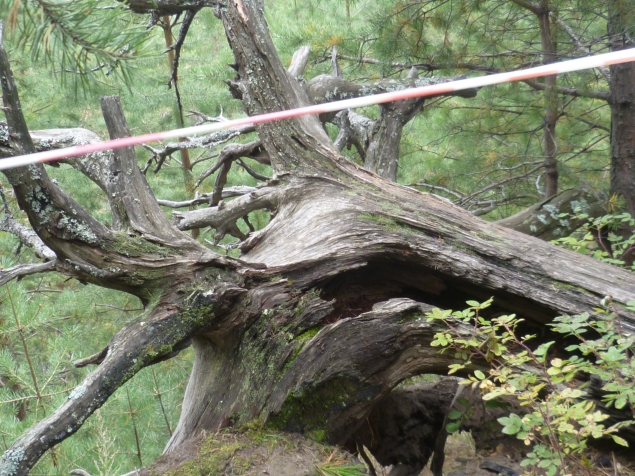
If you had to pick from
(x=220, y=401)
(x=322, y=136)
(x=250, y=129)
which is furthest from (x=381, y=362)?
(x=250, y=129)

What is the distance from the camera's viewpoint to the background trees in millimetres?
3574

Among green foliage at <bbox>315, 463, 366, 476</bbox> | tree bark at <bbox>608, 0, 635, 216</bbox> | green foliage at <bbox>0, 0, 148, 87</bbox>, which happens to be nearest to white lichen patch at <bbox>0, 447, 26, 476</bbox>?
green foliage at <bbox>315, 463, 366, 476</bbox>

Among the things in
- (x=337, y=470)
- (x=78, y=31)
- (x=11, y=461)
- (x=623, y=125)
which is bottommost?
(x=337, y=470)

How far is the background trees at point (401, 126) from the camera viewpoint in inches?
141

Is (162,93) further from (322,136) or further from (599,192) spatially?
(599,192)

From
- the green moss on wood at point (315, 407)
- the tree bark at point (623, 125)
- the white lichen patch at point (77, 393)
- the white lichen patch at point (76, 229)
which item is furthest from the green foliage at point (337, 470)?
the tree bark at point (623, 125)

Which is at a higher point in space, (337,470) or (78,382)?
(337,470)

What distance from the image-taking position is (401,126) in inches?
164

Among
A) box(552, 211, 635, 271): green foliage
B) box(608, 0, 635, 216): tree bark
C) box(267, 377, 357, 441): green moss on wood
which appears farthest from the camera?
box(608, 0, 635, 216): tree bark

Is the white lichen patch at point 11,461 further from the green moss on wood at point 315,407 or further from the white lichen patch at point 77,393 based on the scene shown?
the green moss on wood at point 315,407

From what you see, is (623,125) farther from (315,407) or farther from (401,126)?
(315,407)

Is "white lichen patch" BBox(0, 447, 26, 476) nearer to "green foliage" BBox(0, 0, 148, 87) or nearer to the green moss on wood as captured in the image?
the green moss on wood

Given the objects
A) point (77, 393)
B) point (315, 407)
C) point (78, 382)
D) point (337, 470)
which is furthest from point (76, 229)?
point (78, 382)

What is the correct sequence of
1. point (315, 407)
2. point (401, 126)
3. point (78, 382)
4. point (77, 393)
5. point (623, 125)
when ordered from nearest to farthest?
point (77, 393), point (315, 407), point (623, 125), point (401, 126), point (78, 382)
